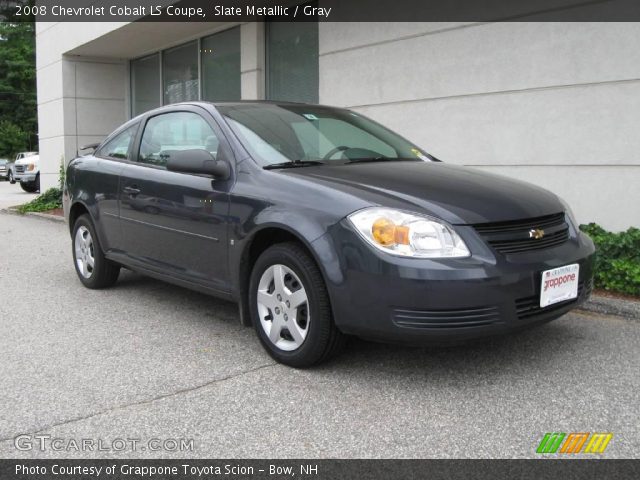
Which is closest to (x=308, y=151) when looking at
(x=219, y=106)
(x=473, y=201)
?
(x=219, y=106)

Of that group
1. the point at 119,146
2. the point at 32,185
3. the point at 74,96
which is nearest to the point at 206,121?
the point at 119,146

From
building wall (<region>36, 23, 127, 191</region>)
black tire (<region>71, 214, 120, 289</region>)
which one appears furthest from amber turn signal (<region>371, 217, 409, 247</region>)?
building wall (<region>36, 23, 127, 191</region>)

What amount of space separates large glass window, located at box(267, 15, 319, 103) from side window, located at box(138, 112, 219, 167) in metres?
5.02

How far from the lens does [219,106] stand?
15.5ft

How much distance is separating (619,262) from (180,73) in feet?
34.4

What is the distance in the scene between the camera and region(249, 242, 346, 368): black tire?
11.8 ft

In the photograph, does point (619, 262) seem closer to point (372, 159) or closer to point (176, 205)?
point (372, 159)

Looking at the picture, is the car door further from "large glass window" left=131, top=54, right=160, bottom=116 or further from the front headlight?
"large glass window" left=131, top=54, right=160, bottom=116

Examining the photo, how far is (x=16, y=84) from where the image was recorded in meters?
48.1

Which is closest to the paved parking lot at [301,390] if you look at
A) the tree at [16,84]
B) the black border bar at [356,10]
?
the black border bar at [356,10]

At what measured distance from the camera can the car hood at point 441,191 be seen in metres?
3.52

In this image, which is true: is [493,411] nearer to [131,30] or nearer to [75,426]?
[75,426]

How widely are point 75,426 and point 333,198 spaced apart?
5.54 feet

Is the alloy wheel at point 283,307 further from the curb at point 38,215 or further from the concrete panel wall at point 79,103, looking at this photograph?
the concrete panel wall at point 79,103
